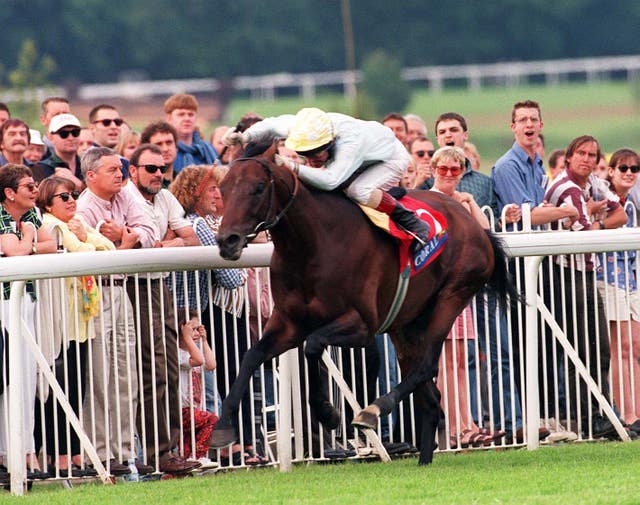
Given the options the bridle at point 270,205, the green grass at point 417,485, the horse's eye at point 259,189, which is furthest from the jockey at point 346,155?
the green grass at point 417,485

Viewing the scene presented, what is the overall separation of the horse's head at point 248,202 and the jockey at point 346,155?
171 millimetres

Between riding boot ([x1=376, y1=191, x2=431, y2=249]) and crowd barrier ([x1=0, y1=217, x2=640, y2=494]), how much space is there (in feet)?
2.34

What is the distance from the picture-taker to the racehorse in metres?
7.88

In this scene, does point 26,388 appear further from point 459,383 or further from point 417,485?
point 459,383

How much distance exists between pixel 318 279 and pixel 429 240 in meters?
0.88

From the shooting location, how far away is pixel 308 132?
8.16 metres

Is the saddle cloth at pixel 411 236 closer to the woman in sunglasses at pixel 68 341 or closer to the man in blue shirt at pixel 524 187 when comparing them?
the man in blue shirt at pixel 524 187

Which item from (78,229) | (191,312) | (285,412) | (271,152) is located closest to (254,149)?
(271,152)

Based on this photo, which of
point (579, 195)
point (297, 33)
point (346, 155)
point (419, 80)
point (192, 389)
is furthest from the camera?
point (297, 33)

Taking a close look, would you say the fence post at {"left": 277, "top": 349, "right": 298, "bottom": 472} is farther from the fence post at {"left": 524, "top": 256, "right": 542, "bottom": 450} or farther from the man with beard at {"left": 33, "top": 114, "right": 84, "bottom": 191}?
the man with beard at {"left": 33, "top": 114, "right": 84, "bottom": 191}

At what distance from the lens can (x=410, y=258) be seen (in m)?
8.65

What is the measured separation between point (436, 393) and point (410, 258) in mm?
856

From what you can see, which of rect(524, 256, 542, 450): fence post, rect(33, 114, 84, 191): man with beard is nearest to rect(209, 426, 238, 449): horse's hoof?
rect(524, 256, 542, 450): fence post

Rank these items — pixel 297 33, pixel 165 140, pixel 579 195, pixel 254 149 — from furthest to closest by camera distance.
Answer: pixel 297 33, pixel 165 140, pixel 579 195, pixel 254 149
